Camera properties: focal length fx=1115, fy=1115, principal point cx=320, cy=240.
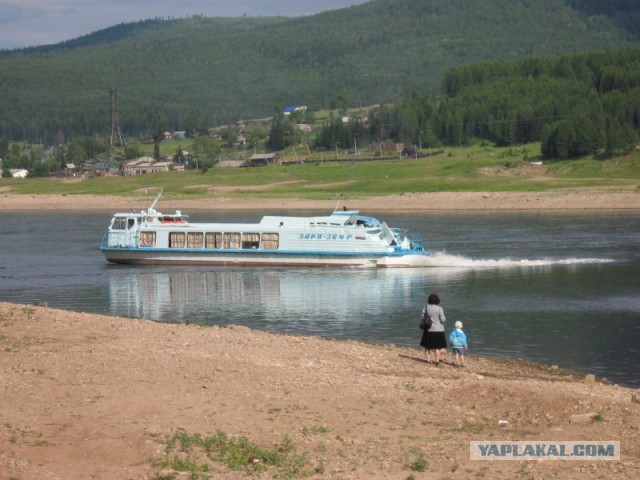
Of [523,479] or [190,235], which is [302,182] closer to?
[190,235]

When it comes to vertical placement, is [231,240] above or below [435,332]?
below

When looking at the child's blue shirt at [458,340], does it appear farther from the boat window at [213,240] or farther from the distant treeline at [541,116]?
the distant treeline at [541,116]

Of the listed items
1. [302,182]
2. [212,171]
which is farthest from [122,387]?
[212,171]

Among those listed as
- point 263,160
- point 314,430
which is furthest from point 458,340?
point 263,160

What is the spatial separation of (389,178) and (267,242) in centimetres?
6748

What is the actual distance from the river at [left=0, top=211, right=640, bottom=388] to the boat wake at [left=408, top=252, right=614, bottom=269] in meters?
0.07

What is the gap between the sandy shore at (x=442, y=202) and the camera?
9819 centimetres

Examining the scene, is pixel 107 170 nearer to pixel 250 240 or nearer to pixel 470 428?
pixel 250 240

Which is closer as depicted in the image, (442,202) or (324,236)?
(324,236)

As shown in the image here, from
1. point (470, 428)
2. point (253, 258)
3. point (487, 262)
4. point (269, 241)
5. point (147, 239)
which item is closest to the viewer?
point (470, 428)

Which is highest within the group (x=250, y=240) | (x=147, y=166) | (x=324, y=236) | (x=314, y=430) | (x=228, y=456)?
(x=228, y=456)

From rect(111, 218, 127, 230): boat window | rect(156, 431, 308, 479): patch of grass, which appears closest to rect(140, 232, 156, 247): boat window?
rect(111, 218, 127, 230): boat window

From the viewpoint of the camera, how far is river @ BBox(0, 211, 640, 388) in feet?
118

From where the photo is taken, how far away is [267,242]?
61031 millimetres
